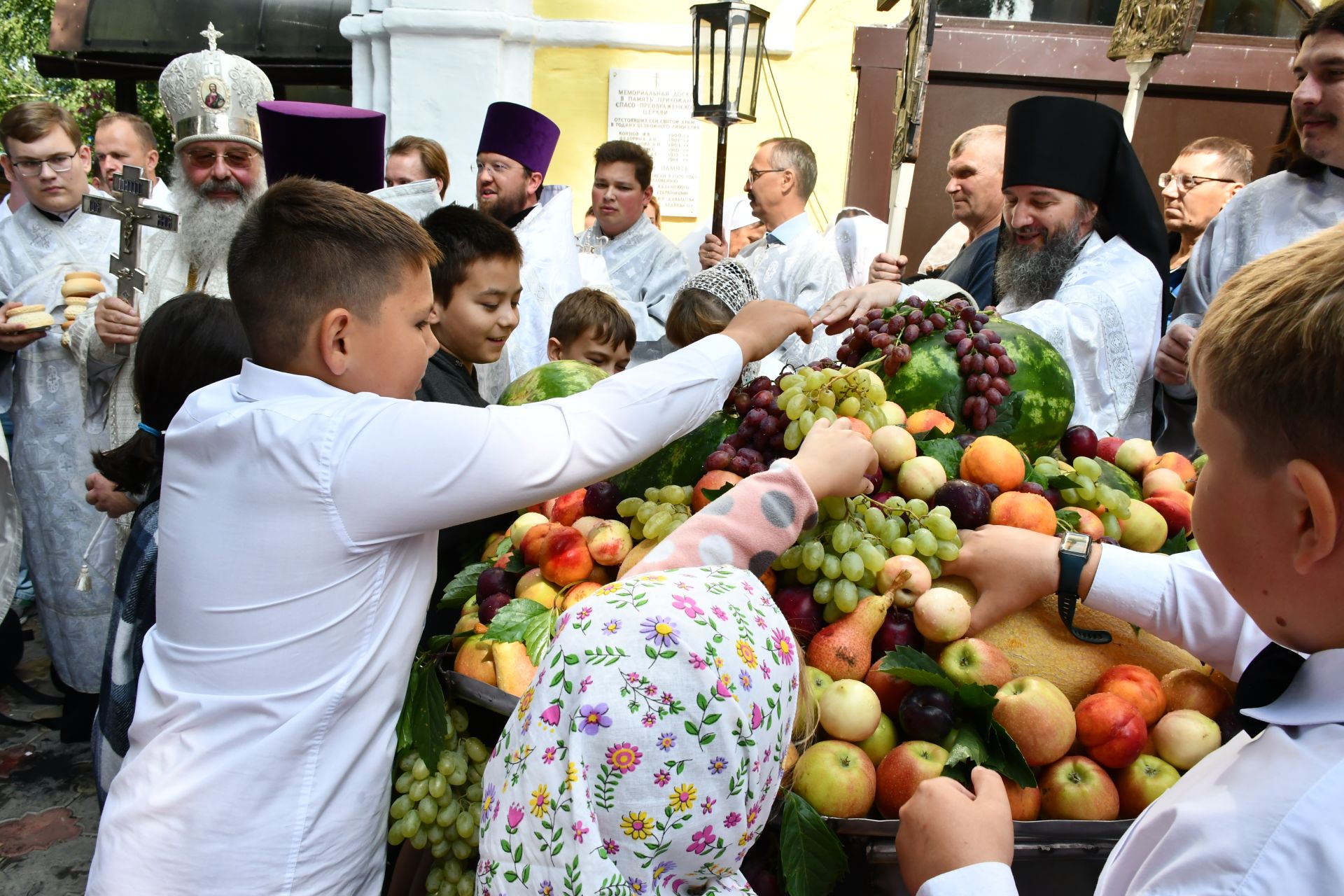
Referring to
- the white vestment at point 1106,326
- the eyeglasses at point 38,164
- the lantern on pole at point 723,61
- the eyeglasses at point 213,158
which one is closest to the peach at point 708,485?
the white vestment at point 1106,326

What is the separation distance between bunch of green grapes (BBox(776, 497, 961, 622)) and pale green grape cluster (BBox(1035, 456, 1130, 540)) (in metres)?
0.32

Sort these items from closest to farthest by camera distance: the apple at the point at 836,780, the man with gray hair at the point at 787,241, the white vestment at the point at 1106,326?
the apple at the point at 836,780
the white vestment at the point at 1106,326
the man with gray hair at the point at 787,241

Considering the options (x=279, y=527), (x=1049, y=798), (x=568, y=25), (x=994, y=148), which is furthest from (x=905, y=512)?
(x=568, y=25)

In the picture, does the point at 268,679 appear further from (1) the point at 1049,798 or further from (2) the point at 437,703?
(1) the point at 1049,798

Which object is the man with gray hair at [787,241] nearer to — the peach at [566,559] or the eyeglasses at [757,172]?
the eyeglasses at [757,172]

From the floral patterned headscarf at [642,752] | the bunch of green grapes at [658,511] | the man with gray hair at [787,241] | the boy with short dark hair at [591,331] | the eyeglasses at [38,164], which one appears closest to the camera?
the floral patterned headscarf at [642,752]

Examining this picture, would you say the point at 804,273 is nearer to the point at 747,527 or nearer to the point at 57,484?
the point at 747,527

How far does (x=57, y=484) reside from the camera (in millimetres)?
3965

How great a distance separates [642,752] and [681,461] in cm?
105

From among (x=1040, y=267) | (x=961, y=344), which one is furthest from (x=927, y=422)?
(x=1040, y=267)

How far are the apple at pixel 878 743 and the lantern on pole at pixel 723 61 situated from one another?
330 centimetres

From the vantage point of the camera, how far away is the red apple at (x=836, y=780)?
50.1 inches

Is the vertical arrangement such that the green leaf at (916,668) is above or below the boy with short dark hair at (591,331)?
below

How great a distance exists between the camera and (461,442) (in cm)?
132
